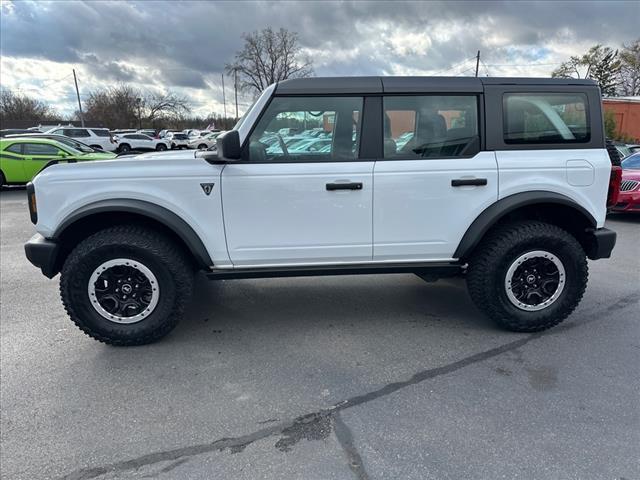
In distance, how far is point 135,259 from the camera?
321cm

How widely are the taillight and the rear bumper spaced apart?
9.4 inches

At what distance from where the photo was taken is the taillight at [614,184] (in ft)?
11.2

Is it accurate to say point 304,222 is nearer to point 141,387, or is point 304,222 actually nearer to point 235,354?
point 235,354

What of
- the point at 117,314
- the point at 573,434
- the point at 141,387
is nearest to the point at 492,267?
the point at 573,434

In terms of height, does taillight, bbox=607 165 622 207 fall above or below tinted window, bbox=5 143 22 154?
below

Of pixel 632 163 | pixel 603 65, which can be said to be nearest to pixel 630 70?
pixel 603 65

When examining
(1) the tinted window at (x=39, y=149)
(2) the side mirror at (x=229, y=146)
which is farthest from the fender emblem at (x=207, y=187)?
(1) the tinted window at (x=39, y=149)

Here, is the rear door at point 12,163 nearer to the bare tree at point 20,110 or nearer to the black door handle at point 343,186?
the black door handle at point 343,186

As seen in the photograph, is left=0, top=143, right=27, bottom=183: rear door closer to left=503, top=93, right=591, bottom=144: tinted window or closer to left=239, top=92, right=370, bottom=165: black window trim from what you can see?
left=239, top=92, right=370, bottom=165: black window trim

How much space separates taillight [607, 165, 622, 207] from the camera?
3422mm

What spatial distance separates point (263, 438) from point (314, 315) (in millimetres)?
1695

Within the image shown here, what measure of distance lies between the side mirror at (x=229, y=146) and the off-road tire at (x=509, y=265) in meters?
2.09

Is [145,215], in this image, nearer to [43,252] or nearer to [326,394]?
[43,252]

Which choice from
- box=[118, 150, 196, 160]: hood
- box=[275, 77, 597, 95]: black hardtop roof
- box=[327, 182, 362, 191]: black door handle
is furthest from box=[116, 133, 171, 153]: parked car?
box=[327, 182, 362, 191]: black door handle
